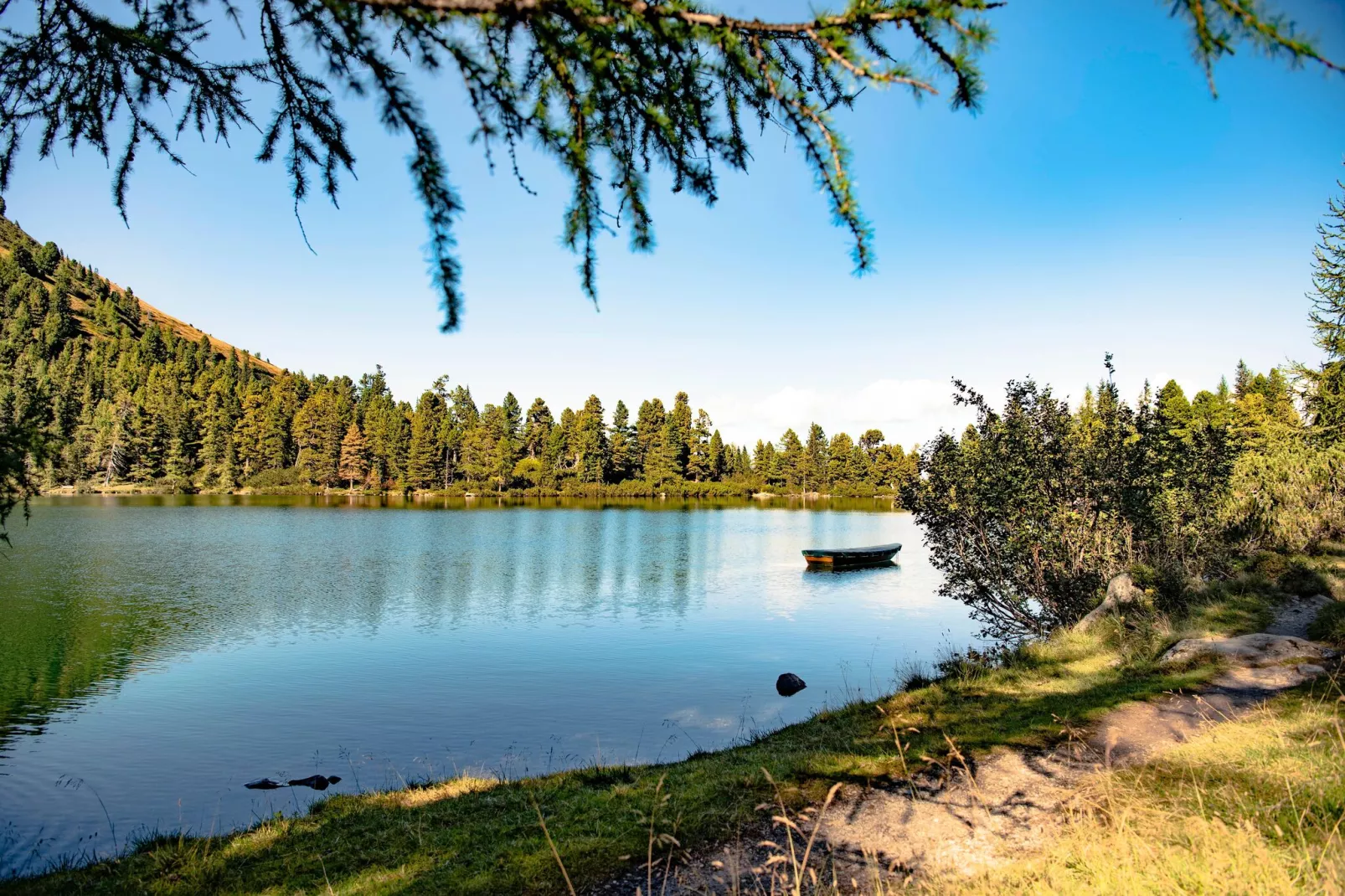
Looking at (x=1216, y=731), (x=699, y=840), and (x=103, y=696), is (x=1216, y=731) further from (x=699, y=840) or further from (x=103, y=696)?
(x=103, y=696)

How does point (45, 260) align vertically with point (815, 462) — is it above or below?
above

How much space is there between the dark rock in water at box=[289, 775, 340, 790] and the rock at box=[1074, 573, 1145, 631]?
1248cm

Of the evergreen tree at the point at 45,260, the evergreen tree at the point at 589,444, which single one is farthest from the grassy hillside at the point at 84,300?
the evergreen tree at the point at 589,444

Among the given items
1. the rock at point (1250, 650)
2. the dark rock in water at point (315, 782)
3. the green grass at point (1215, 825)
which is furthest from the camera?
the dark rock in water at point (315, 782)

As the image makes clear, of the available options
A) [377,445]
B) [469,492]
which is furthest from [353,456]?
[469,492]

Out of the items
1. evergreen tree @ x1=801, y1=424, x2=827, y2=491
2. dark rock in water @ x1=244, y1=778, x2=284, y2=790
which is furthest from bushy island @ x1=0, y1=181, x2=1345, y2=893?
evergreen tree @ x1=801, y1=424, x2=827, y2=491

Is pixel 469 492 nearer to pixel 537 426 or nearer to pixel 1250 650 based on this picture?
pixel 537 426

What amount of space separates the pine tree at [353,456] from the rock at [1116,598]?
94.8m

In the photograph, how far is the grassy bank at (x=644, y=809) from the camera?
531 cm

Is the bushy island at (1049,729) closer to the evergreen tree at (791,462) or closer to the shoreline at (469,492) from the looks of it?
the shoreline at (469,492)

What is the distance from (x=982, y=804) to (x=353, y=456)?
3886 inches

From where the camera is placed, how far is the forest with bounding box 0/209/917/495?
291ft

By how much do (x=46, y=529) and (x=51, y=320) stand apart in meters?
114

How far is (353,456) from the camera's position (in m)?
93.0
